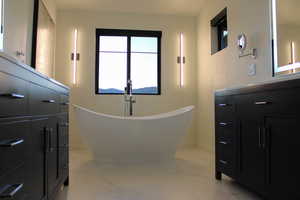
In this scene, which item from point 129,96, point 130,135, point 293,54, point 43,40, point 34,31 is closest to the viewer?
point 293,54

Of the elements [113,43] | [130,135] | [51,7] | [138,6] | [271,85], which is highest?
[138,6]

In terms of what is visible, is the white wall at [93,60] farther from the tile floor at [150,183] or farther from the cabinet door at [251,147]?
the cabinet door at [251,147]

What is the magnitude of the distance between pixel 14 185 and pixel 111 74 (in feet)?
11.9

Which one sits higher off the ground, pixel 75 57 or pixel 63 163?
pixel 75 57

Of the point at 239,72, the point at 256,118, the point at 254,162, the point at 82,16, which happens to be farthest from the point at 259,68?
the point at 82,16

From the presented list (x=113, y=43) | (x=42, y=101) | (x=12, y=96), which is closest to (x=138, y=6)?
(x=113, y=43)

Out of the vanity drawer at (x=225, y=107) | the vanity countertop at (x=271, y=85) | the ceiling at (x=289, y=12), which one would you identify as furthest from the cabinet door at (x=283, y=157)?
the ceiling at (x=289, y=12)

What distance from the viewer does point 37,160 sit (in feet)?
4.45

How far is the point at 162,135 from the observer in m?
3.30

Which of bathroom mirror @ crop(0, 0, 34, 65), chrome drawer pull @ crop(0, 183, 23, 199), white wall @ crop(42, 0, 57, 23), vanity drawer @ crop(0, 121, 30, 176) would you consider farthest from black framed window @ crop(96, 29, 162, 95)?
chrome drawer pull @ crop(0, 183, 23, 199)

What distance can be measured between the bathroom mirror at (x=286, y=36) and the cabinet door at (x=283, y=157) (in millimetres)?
758

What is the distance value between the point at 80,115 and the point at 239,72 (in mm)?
2008

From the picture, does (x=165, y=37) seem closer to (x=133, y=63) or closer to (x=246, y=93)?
(x=133, y=63)

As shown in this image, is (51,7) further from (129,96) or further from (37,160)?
(37,160)
